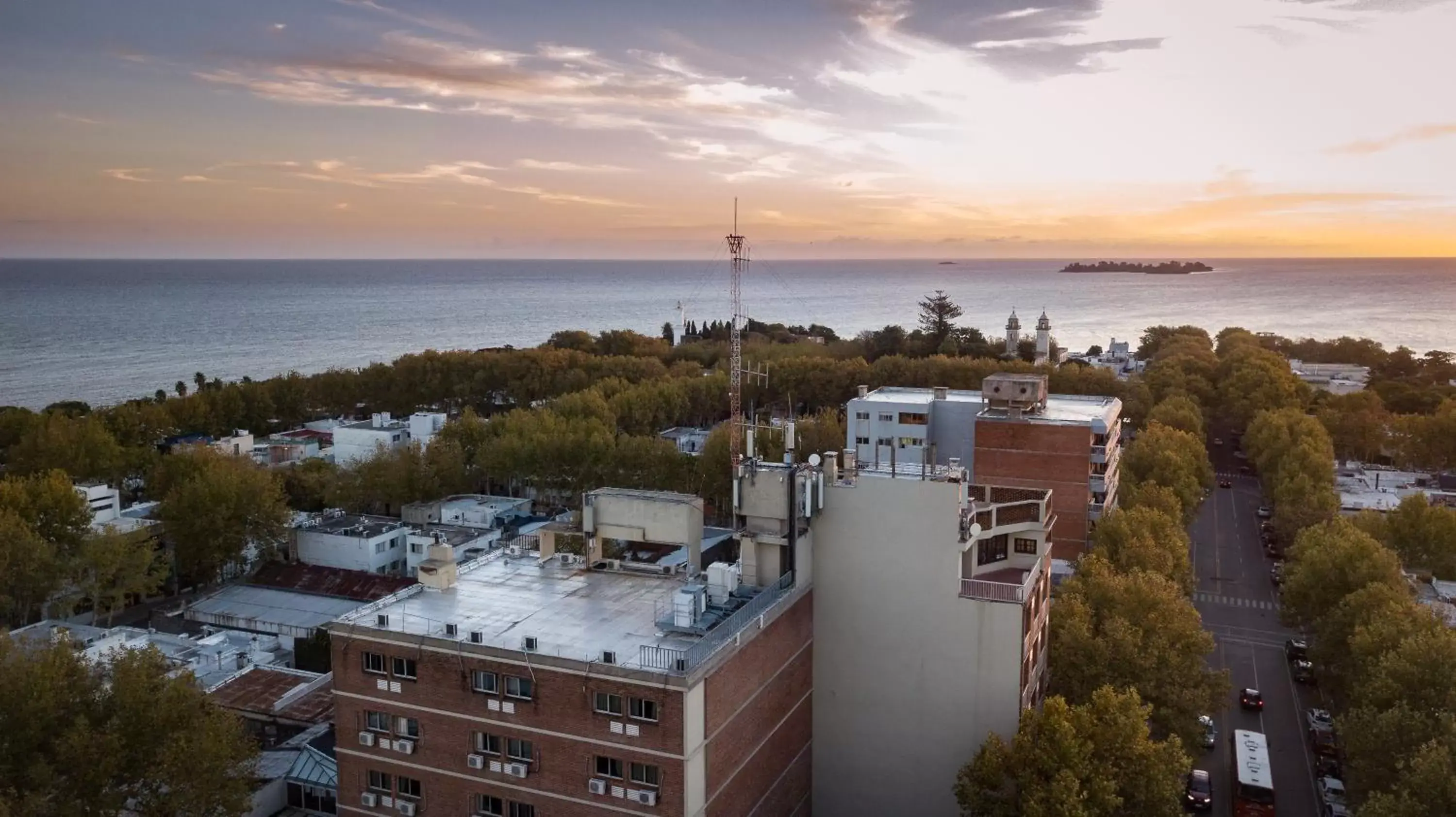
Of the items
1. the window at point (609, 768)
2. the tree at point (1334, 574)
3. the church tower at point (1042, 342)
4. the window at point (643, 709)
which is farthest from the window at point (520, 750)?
the church tower at point (1042, 342)

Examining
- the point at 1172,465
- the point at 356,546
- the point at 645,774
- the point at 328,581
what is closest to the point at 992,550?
the point at 645,774

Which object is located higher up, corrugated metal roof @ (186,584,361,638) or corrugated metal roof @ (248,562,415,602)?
corrugated metal roof @ (248,562,415,602)

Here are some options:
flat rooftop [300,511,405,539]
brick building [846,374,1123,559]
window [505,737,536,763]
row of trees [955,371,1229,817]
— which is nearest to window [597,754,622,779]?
window [505,737,536,763]

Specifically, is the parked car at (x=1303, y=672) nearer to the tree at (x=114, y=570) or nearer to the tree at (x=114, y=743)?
the tree at (x=114, y=743)

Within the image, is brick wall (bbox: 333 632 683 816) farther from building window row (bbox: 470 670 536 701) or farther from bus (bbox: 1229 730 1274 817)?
bus (bbox: 1229 730 1274 817)

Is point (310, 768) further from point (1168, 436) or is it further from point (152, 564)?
point (1168, 436)

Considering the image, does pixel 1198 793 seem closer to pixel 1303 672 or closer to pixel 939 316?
pixel 1303 672

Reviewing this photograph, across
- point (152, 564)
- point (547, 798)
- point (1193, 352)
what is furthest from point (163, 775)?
point (1193, 352)
